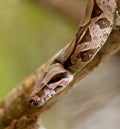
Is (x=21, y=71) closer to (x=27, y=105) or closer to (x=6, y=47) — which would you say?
(x=6, y=47)

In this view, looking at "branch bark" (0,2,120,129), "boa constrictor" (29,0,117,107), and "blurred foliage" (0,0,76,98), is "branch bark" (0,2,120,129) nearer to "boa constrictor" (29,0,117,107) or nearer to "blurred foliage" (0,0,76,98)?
"boa constrictor" (29,0,117,107)

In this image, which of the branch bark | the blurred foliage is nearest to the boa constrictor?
the branch bark

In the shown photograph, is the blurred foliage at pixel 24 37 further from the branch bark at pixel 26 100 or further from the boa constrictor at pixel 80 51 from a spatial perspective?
the boa constrictor at pixel 80 51

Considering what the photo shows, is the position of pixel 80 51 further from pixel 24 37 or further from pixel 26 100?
pixel 24 37

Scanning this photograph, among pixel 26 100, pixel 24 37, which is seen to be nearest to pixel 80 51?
pixel 26 100

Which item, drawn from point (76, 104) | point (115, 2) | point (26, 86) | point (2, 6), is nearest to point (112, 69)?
point (76, 104)

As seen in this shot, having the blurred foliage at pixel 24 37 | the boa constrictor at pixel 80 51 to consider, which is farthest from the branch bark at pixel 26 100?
the blurred foliage at pixel 24 37

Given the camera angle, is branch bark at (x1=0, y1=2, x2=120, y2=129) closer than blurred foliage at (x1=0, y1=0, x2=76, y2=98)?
Yes
